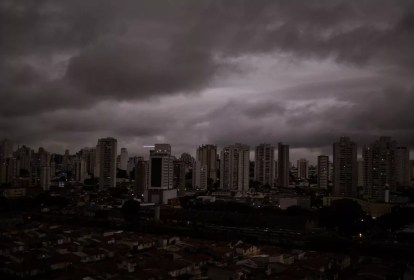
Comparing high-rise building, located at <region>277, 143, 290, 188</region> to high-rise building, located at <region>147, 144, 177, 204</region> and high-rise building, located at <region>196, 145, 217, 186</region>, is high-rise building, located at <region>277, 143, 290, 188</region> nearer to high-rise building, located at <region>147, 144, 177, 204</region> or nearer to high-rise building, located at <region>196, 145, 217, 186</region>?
high-rise building, located at <region>196, 145, 217, 186</region>

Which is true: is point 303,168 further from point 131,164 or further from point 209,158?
point 131,164

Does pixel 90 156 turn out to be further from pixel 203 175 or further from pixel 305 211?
pixel 305 211

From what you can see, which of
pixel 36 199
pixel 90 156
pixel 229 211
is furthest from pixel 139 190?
pixel 90 156

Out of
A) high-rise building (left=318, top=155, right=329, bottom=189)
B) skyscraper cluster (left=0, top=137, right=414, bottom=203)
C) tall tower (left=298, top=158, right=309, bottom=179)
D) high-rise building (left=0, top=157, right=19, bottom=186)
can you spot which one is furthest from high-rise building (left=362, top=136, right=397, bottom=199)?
tall tower (left=298, top=158, right=309, bottom=179)

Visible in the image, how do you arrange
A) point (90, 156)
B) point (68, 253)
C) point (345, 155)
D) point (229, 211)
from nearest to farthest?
point (68, 253), point (229, 211), point (345, 155), point (90, 156)

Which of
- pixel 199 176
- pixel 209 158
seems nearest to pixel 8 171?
pixel 199 176

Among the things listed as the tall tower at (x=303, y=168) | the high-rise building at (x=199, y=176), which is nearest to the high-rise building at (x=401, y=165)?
the high-rise building at (x=199, y=176)

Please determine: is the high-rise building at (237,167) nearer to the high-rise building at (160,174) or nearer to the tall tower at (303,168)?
the high-rise building at (160,174)
